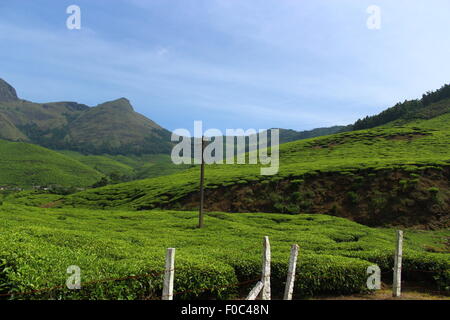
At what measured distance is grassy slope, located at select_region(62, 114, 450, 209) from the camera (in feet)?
143

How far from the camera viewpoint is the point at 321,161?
176 ft

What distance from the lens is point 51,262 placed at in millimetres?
9484

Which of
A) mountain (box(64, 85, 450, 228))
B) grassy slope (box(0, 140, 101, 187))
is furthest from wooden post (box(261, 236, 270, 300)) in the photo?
grassy slope (box(0, 140, 101, 187))

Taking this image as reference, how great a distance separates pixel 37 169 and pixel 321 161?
134168 millimetres

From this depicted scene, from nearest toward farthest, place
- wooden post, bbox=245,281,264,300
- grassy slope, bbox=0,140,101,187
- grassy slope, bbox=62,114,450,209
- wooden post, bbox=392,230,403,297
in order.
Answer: wooden post, bbox=245,281,264,300, wooden post, bbox=392,230,403,297, grassy slope, bbox=62,114,450,209, grassy slope, bbox=0,140,101,187

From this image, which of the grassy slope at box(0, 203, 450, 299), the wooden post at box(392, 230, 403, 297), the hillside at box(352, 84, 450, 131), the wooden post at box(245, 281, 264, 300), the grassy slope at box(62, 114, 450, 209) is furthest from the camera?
the hillside at box(352, 84, 450, 131)

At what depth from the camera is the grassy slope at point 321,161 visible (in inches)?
1722

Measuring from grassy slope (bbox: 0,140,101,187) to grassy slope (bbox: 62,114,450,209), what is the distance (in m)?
90.2

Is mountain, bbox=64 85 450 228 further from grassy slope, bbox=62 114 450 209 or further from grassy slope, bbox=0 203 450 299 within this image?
grassy slope, bbox=0 203 450 299

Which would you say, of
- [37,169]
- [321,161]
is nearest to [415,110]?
[321,161]

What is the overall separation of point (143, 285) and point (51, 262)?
2.64 m

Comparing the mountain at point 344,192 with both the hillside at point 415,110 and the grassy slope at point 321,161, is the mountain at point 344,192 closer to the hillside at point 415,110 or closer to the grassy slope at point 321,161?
the grassy slope at point 321,161
